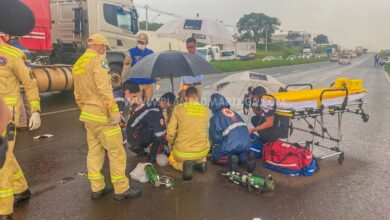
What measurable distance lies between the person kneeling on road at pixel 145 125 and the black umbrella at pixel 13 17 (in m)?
2.17

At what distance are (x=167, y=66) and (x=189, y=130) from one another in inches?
41.6

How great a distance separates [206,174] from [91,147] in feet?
5.59

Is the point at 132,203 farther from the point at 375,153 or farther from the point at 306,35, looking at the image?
the point at 306,35

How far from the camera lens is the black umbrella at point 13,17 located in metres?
2.89

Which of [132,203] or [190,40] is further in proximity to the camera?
[190,40]

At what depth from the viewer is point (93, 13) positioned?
1191 cm

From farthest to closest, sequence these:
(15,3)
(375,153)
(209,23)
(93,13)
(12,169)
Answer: (93,13) → (209,23) → (375,153) → (12,169) → (15,3)

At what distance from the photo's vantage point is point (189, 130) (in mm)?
4809

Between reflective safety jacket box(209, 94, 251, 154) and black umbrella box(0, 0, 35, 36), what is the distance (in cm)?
278

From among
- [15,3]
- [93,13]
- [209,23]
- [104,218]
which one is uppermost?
→ [93,13]

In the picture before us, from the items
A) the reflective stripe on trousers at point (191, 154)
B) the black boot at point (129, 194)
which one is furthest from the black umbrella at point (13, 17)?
the reflective stripe on trousers at point (191, 154)

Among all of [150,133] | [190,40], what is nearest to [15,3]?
[150,133]

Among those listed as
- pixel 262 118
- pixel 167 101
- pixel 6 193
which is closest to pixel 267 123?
pixel 262 118

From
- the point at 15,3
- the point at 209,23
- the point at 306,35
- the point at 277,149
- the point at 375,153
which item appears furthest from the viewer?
the point at 306,35
